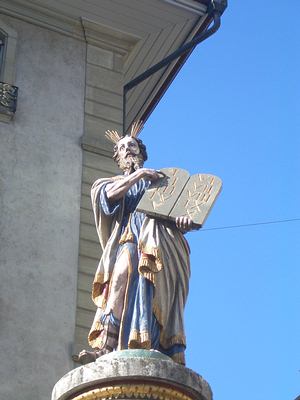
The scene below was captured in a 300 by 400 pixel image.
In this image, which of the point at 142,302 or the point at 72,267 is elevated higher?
the point at 72,267

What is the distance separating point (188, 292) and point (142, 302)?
0.42m

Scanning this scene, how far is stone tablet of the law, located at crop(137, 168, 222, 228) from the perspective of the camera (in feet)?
20.9

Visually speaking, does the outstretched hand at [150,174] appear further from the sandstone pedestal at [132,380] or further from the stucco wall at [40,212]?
the stucco wall at [40,212]

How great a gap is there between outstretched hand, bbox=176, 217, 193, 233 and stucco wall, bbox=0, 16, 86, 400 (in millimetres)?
3224

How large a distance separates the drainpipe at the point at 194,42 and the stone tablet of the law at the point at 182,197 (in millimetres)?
5578

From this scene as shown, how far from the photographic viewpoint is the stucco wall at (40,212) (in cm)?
916

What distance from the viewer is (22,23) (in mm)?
11664

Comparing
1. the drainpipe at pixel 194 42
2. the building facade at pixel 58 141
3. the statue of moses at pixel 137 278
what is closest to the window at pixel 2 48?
the building facade at pixel 58 141

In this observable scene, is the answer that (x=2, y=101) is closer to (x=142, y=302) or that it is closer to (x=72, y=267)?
(x=72, y=267)

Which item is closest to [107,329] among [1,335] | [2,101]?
[1,335]

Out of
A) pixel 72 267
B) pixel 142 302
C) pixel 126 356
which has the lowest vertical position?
pixel 126 356

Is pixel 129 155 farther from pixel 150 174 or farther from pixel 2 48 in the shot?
pixel 2 48

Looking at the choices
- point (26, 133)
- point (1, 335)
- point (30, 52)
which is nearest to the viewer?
point (1, 335)

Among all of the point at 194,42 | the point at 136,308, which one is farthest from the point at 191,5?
the point at 136,308
